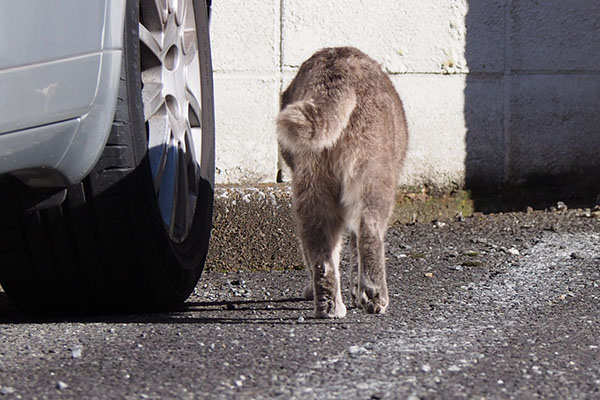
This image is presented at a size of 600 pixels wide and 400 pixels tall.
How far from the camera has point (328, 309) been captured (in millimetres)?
3375

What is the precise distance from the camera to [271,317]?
3518mm

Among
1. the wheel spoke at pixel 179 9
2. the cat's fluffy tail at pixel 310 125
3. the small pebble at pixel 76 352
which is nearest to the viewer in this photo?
the small pebble at pixel 76 352

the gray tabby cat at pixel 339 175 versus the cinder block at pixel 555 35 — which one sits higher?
the cinder block at pixel 555 35

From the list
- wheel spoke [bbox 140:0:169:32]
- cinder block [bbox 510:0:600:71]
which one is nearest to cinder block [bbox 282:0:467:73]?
cinder block [bbox 510:0:600:71]

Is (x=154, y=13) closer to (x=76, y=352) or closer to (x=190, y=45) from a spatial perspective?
(x=190, y=45)

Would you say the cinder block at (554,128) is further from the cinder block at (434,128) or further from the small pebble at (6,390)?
the small pebble at (6,390)

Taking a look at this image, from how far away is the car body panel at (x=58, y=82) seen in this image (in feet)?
8.60

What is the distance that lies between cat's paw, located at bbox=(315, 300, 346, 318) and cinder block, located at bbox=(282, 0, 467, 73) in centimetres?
254

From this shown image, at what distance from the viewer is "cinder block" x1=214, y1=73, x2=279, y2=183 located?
558 cm

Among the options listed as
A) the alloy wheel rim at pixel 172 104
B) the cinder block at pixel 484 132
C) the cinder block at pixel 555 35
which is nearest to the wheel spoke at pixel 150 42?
the alloy wheel rim at pixel 172 104

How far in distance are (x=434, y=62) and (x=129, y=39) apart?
314 centimetres

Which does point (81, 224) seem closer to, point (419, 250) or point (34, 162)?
point (34, 162)

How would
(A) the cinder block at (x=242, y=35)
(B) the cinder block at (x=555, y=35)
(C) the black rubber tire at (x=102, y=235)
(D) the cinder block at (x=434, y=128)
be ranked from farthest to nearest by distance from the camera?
(B) the cinder block at (x=555, y=35) → (D) the cinder block at (x=434, y=128) → (A) the cinder block at (x=242, y=35) → (C) the black rubber tire at (x=102, y=235)

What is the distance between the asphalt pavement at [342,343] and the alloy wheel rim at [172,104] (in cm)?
42
